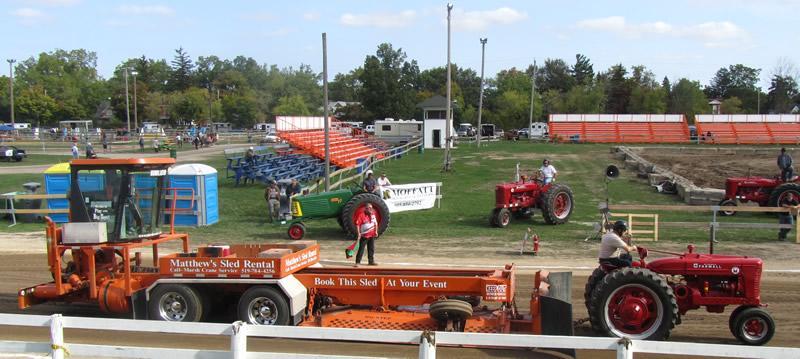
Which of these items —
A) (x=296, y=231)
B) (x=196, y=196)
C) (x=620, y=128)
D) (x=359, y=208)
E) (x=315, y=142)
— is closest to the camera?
(x=359, y=208)

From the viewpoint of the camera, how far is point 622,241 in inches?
359

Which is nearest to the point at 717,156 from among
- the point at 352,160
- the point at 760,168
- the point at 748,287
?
the point at 760,168

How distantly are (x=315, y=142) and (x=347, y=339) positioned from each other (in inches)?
1228

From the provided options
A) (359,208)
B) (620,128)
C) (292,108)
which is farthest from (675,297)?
(292,108)

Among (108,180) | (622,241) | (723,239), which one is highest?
(108,180)

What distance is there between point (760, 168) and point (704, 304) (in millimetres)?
29664

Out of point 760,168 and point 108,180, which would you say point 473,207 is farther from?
point 760,168

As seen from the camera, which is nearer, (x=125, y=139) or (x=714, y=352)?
(x=714, y=352)

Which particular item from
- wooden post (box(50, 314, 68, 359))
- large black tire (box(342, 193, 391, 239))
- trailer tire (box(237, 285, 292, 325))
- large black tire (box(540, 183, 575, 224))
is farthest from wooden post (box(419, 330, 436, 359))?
large black tire (box(540, 183, 575, 224))

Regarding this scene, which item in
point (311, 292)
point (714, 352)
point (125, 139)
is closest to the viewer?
point (714, 352)

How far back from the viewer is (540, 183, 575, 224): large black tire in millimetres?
18562

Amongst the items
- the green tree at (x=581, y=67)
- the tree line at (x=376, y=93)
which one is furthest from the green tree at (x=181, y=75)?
the green tree at (x=581, y=67)

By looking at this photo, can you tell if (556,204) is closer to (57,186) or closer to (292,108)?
(57,186)

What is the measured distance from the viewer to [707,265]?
8.77 meters
